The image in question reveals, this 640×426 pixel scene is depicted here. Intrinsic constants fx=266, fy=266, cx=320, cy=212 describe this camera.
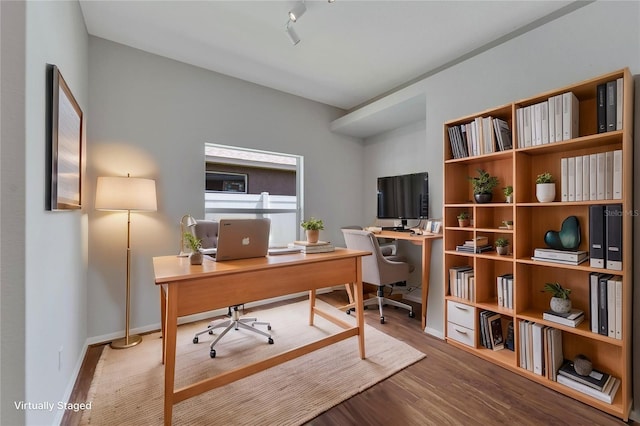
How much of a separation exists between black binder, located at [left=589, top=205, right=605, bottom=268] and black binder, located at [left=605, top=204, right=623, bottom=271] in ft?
0.08

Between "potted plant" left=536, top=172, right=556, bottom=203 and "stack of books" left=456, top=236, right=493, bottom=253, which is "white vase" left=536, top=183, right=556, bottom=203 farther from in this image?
"stack of books" left=456, top=236, right=493, bottom=253

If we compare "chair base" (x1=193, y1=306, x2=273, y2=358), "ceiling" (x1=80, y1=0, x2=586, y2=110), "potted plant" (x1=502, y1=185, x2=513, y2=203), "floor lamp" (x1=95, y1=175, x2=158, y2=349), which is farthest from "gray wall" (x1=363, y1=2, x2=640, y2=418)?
"floor lamp" (x1=95, y1=175, x2=158, y2=349)

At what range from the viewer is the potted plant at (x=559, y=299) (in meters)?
1.77

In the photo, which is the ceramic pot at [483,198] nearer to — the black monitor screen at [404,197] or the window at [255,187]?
the black monitor screen at [404,197]

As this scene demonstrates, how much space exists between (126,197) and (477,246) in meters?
3.00

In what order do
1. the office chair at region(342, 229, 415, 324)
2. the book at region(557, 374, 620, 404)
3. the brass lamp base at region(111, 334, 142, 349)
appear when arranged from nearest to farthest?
the book at region(557, 374, 620, 404) → the brass lamp base at region(111, 334, 142, 349) → the office chair at region(342, 229, 415, 324)

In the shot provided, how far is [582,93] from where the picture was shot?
178 cm

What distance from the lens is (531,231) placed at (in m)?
2.12

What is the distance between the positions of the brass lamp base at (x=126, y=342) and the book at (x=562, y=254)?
132 inches

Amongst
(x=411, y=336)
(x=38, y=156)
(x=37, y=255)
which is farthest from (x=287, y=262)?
(x=411, y=336)

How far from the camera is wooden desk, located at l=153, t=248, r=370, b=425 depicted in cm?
138

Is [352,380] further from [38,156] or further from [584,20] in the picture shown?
[584,20]

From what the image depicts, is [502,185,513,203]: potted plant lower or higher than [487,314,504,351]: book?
higher

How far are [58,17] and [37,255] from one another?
4.51 feet
